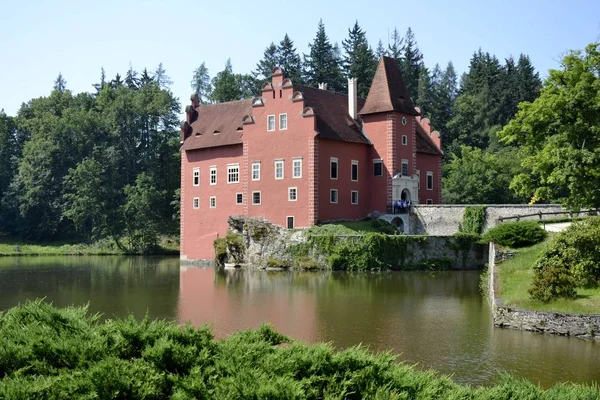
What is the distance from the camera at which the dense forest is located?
65500 mm

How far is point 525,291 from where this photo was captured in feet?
72.6

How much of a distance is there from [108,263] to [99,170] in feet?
60.2

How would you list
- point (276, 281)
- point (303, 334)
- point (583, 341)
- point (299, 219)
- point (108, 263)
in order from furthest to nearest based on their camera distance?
point (108, 263) → point (299, 219) → point (276, 281) → point (303, 334) → point (583, 341)

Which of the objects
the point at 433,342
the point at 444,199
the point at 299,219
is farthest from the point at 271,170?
the point at 433,342

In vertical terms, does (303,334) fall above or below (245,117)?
below

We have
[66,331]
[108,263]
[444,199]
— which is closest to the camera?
[66,331]

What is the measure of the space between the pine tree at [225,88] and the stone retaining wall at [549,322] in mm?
57750

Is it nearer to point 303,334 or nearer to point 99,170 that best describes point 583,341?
point 303,334

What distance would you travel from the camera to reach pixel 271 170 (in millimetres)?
48812

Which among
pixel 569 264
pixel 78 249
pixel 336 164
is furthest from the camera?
pixel 78 249

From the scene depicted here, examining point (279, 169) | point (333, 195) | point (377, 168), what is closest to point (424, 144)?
point (377, 168)

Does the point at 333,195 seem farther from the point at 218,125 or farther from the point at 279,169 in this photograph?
the point at 218,125

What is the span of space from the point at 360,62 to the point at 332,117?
1144 inches

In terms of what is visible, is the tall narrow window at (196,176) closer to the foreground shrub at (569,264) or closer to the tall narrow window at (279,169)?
the tall narrow window at (279,169)
